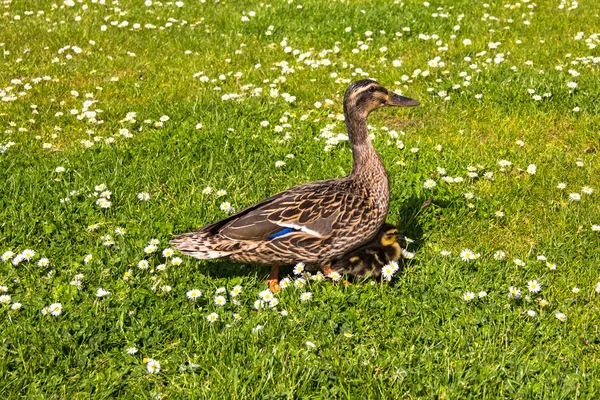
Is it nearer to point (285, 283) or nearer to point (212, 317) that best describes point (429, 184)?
point (285, 283)

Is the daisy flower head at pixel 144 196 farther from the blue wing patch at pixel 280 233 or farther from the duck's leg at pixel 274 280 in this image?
the blue wing patch at pixel 280 233

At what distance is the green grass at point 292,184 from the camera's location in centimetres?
449

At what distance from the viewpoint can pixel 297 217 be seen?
17.4ft

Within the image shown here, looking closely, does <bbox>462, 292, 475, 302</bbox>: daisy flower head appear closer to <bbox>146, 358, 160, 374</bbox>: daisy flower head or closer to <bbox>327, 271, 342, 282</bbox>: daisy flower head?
<bbox>327, 271, 342, 282</bbox>: daisy flower head

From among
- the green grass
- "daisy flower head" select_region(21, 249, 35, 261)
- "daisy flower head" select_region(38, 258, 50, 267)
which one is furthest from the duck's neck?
"daisy flower head" select_region(21, 249, 35, 261)

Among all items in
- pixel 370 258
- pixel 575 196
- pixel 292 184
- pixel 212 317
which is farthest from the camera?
pixel 292 184

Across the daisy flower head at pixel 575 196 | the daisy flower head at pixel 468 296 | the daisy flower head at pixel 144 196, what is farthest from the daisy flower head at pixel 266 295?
the daisy flower head at pixel 575 196

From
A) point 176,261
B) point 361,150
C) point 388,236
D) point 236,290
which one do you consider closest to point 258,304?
point 236,290

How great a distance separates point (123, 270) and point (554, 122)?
5.43m

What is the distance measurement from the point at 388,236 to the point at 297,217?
856 mm

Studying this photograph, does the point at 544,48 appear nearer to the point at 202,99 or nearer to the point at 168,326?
the point at 202,99

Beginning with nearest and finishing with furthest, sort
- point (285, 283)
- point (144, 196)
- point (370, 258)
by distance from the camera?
1. point (285, 283)
2. point (370, 258)
3. point (144, 196)

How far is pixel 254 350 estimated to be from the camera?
4.55 m

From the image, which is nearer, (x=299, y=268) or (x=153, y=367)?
(x=153, y=367)
